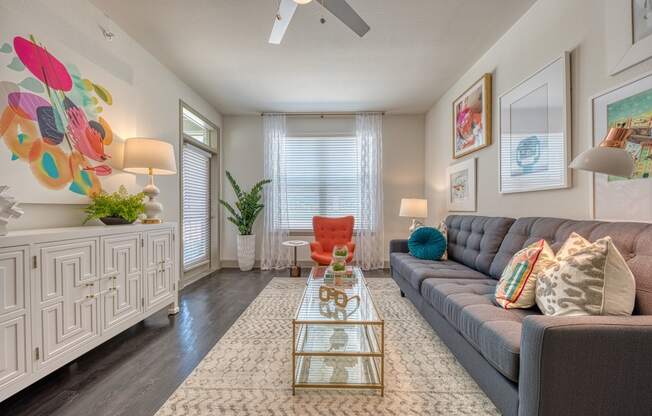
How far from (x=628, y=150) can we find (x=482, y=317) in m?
1.26

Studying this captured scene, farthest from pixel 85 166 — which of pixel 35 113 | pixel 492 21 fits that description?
pixel 492 21

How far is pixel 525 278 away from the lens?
5.55 ft

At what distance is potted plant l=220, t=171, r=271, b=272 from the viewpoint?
493 centimetres

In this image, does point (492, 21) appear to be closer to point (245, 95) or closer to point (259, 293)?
point (245, 95)

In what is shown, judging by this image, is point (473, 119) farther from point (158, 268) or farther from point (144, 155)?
point (158, 268)

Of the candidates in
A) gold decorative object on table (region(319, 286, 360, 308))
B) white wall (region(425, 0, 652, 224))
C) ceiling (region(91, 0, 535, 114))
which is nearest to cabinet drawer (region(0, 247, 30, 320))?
gold decorative object on table (region(319, 286, 360, 308))

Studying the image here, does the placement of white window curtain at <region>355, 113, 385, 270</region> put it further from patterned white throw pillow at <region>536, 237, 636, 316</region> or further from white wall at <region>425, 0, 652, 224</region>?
patterned white throw pillow at <region>536, 237, 636, 316</region>

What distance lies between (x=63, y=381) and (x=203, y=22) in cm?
289

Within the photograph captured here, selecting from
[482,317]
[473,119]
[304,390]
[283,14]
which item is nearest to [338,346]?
[304,390]

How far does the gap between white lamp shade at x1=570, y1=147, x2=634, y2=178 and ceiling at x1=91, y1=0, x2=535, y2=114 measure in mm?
1921

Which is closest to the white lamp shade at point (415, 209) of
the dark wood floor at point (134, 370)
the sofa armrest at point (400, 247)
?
the sofa armrest at point (400, 247)

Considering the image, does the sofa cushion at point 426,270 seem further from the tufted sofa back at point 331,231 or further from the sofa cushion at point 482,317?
the tufted sofa back at point 331,231

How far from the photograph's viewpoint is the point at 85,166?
2.35 m

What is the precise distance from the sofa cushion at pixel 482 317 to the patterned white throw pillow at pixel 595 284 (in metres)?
0.24
